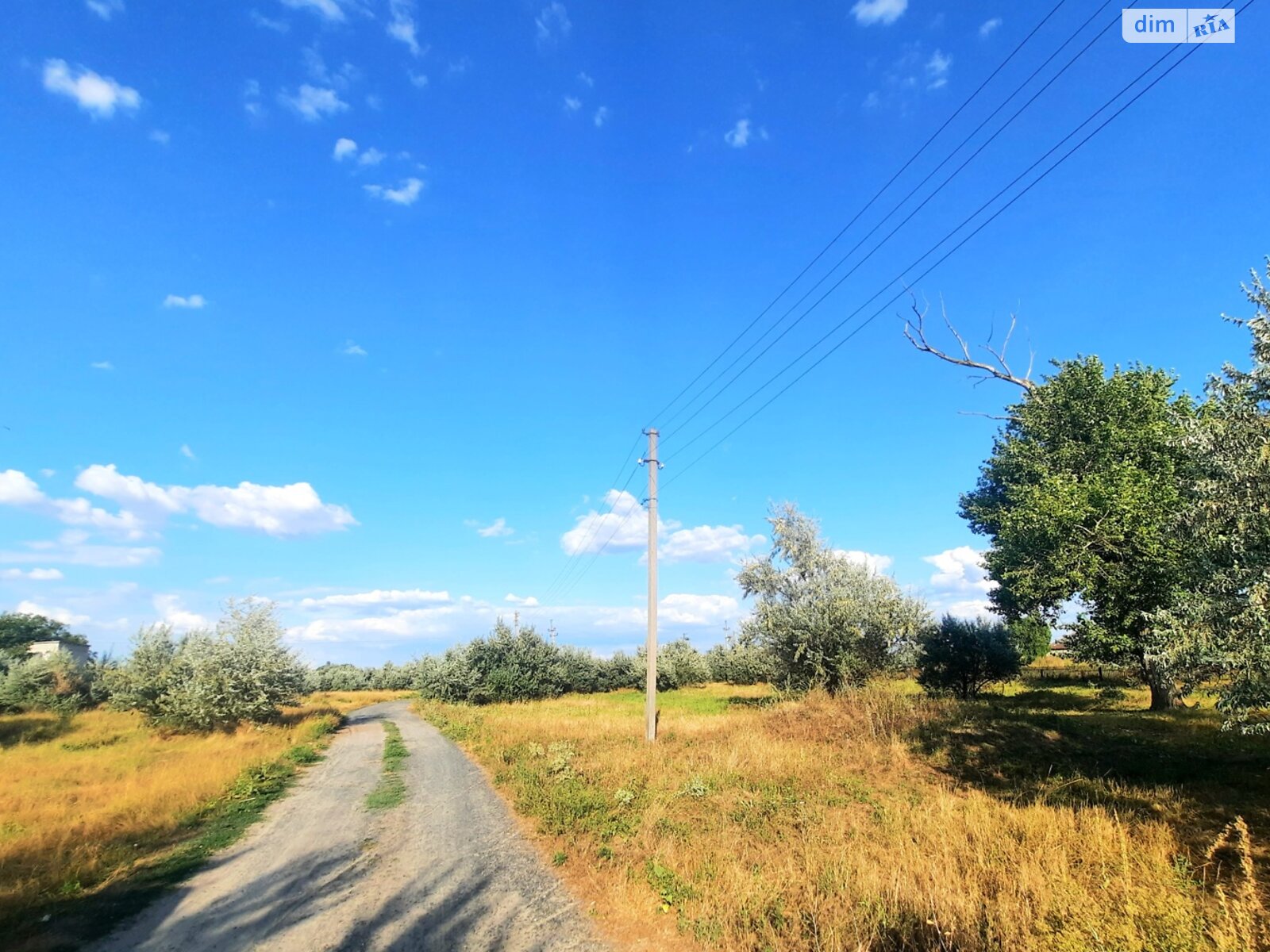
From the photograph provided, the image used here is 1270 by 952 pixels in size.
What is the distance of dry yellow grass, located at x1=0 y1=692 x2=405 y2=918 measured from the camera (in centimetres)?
881

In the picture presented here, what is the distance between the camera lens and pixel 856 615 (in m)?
27.4

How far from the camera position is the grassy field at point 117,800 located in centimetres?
857

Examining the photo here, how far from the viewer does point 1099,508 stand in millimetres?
19250

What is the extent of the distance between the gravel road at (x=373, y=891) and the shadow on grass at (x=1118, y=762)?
9219 millimetres

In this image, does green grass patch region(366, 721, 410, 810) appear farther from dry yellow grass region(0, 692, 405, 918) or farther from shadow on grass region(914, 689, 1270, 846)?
shadow on grass region(914, 689, 1270, 846)

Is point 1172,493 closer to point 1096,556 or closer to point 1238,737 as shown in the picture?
point 1096,556

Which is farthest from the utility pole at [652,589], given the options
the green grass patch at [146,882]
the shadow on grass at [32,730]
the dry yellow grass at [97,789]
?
the shadow on grass at [32,730]

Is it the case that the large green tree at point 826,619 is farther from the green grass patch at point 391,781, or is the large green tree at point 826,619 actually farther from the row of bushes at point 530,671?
the green grass patch at point 391,781

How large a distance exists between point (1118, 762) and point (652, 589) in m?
13.1

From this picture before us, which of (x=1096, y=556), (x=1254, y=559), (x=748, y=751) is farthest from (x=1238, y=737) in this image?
(x=748, y=751)

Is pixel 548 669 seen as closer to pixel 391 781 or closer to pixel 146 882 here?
pixel 391 781

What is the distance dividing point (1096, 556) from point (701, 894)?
18767 mm

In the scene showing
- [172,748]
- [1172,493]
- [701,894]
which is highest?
[1172,493]

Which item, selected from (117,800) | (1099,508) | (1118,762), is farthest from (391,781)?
(1099,508)
